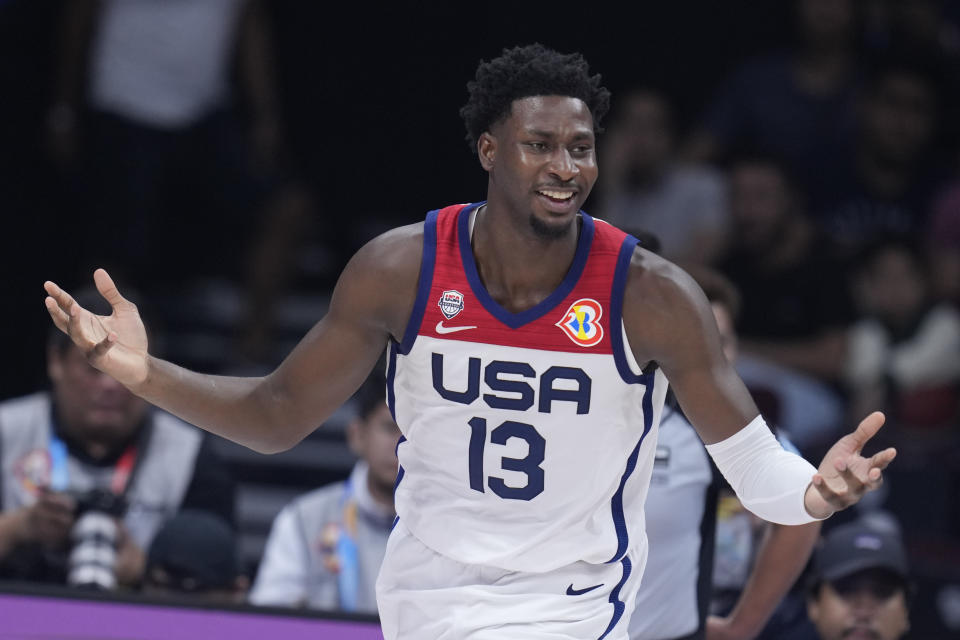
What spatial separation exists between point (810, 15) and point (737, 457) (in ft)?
13.6

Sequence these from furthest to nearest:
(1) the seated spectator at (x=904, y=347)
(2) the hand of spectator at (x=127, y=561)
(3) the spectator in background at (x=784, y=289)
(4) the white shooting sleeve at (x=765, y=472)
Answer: (3) the spectator in background at (x=784, y=289) < (1) the seated spectator at (x=904, y=347) < (2) the hand of spectator at (x=127, y=561) < (4) the white shooting sleeve at (x=765, y=472)

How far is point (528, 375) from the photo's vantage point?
9.63ft

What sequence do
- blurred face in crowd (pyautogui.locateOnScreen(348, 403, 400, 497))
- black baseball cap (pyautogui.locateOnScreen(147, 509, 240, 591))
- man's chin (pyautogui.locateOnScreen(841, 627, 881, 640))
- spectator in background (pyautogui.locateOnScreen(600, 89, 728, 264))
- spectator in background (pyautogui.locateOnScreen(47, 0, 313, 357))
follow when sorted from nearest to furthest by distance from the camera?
1. man's chin (pyautogui.locateOnScreen(841, 627, 881, 640))
2. black baseball cap (pyautogui.locateOnScreen(147, 509, 240, 591))
3. blurred face in crowd (pyautogui.locateOnScreen(348, 403, 400, 497))
4. spectator in background (pyautogui.locateOnScreen(47, 0, 313, 357))
5. spectator in background (pyautogui.locateOnScreen(600, 89, 728, 264))

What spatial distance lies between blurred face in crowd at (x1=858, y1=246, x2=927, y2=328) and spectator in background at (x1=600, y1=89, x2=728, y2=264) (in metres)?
0.69

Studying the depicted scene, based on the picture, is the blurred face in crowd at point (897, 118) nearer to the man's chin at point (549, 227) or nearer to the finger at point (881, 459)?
the man's chin at point (549, 227)

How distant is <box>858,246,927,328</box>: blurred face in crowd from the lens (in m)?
6.16

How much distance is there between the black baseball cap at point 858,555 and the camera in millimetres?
4020

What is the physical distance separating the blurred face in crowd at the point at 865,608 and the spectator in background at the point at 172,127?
3412mm

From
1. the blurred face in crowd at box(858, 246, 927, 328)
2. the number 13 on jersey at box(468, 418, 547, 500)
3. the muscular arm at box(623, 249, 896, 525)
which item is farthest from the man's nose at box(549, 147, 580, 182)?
the blurred face in crowd at box(858, 246, 927, 328)

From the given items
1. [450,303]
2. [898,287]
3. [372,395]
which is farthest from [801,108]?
[450,303]

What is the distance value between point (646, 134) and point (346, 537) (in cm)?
261

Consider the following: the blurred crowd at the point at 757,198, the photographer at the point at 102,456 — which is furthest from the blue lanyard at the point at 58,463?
the blurred crowd at the point at 757,198

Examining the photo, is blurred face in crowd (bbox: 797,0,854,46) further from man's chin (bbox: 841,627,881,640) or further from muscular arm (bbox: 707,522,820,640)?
muscular arm (bbox: 707,522,820,640)

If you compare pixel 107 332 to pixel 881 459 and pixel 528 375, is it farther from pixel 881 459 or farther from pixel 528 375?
pixel 881 459
